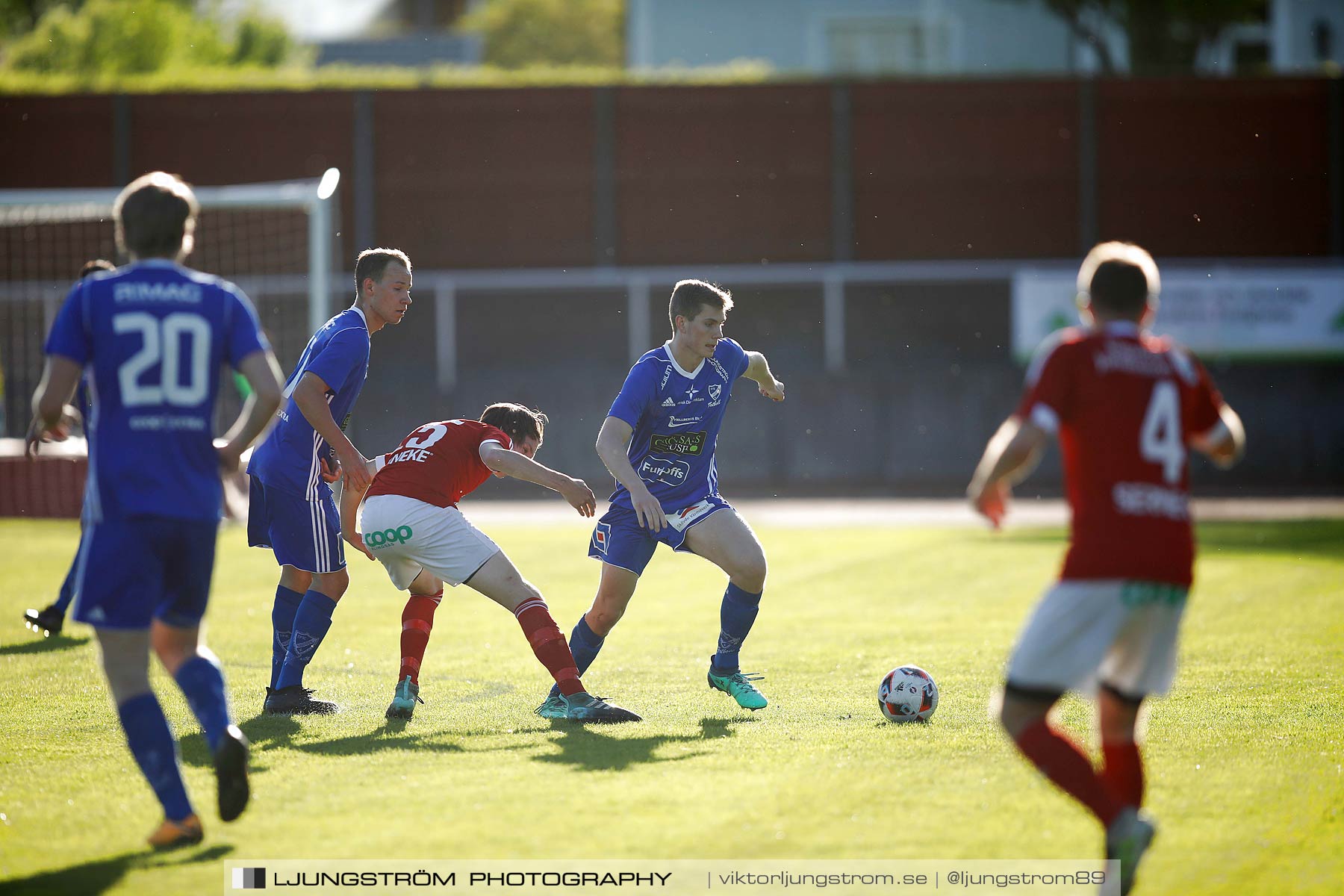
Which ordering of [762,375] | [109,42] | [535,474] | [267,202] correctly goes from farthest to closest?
[109,42] < [267,202] < [762,375] < [535,474]

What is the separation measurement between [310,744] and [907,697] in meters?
2.51

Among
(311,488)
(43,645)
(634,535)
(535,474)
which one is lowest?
(43,645)

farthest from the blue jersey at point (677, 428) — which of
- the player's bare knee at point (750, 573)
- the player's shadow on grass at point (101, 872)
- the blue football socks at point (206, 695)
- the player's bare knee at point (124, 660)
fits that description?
the player's shadow on grass at point (101, 872)

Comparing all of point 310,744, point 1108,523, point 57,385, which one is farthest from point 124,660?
point 1108,523

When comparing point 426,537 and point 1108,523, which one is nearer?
point 1108,523

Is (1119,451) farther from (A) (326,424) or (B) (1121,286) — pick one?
(A) (326,424)

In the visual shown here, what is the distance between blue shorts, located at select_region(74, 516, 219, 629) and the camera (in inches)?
172

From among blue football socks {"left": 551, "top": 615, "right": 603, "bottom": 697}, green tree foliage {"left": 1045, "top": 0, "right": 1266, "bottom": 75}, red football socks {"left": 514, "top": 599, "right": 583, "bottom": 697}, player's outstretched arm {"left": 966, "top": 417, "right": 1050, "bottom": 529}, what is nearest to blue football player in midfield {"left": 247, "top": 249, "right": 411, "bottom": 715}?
red football socks {"left": 514, "top": 599, "right": 583, "bottom": 697}

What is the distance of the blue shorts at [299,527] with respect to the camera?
6812mm

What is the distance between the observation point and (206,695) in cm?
461

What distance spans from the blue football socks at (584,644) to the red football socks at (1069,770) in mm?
3273

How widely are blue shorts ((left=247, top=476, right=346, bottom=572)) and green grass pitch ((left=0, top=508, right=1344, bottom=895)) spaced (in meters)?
0.71

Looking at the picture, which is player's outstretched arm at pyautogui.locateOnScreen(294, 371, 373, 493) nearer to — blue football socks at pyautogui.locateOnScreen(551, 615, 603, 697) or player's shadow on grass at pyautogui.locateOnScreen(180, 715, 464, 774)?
player's shadow on grass at pyautogui.locateOnScreen(180, 715, 464, 774)

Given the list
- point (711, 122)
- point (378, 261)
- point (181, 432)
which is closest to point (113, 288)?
point (181, 432)
